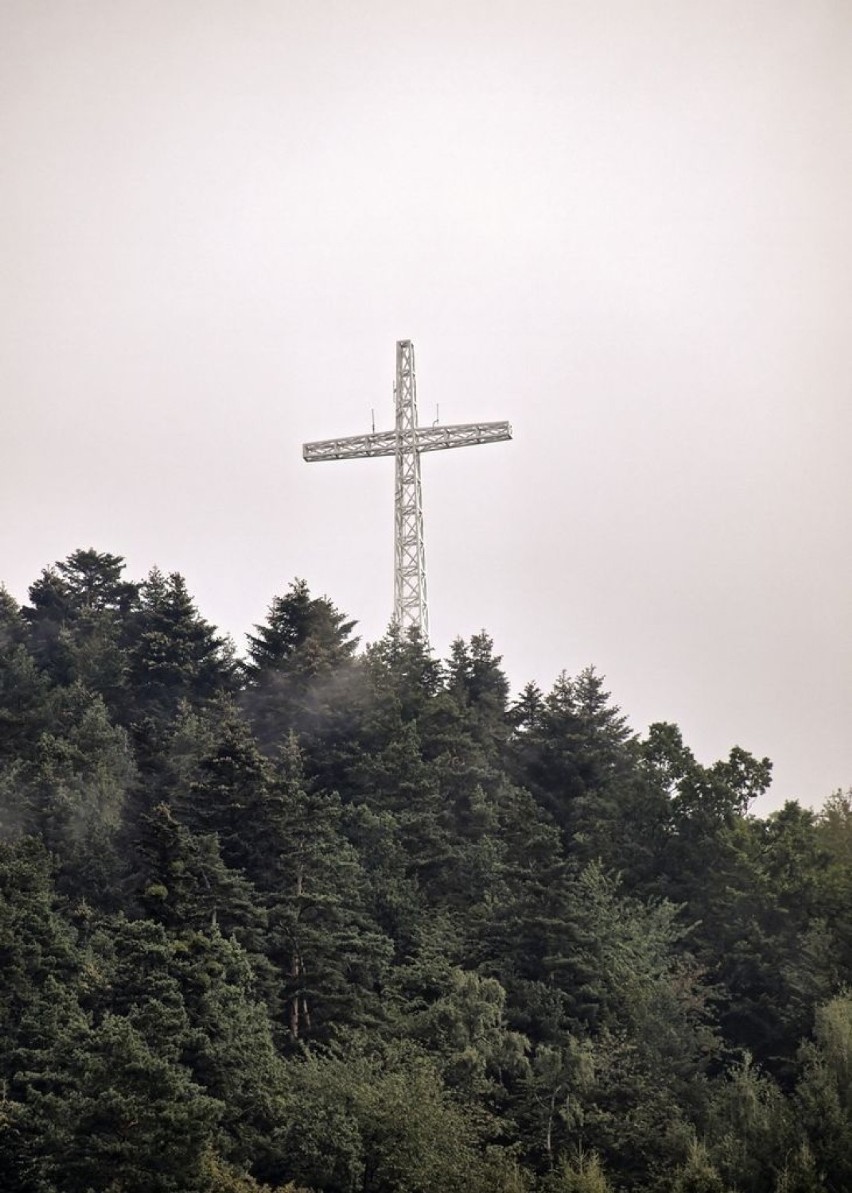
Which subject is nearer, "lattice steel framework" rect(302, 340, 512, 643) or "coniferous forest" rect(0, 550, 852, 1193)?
"coniferous forest" rect(0, 550, 852, 1193)

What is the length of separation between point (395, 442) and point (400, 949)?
22.6 metres

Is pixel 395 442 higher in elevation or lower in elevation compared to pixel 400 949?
higher

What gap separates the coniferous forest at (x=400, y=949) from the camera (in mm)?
41500

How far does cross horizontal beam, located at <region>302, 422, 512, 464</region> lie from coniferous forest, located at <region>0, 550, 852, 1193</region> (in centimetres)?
704

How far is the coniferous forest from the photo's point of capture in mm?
41500

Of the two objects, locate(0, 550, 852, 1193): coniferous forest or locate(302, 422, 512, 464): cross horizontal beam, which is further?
locate(302, 422, 512, 464): cross horizontal beam

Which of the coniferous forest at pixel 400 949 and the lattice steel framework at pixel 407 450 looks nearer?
the coniferous forest at pixel 400 949

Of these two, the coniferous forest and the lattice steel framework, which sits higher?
the lattice steel framework

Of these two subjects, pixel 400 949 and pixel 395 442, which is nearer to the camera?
pixel 400 949

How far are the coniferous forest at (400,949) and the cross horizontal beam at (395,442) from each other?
704 centimetres

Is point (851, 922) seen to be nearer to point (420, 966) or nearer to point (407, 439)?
point (420, 966)

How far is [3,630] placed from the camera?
7350 centimetres

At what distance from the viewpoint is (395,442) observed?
67938 mm

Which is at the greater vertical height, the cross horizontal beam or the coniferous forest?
the cross horizontal beam
